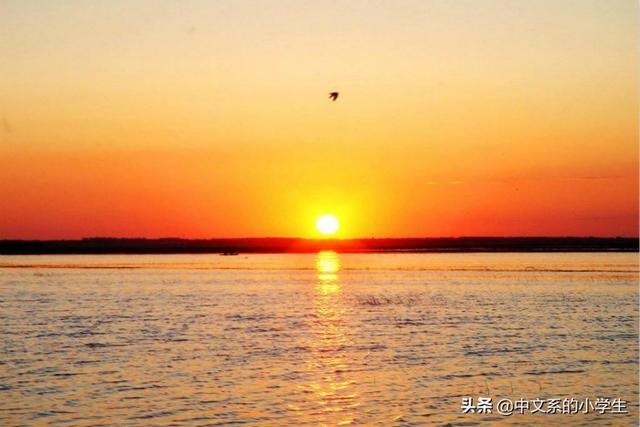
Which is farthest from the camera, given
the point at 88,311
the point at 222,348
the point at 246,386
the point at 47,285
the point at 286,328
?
the point at 47,285

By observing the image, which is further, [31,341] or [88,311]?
[88,311]

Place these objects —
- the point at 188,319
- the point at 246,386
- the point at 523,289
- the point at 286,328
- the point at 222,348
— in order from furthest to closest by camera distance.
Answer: the point at 523,289, the point at 188,319, the point at 286,328, the point at 222,348, the point at 246,386

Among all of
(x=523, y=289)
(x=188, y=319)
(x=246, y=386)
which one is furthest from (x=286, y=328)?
(x=523, y=289)

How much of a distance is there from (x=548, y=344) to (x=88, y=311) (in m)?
31.8

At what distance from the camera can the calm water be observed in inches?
1049

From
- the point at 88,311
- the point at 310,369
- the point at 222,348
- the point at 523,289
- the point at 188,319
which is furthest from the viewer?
the point at 523,289

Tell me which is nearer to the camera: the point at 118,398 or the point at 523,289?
the point at 118,398

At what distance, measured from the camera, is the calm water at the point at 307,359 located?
26.6m

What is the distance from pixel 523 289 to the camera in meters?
83.9

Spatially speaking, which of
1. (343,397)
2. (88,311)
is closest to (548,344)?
(343,397)

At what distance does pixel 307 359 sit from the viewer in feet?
120

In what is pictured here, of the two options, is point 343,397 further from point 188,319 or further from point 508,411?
point 188,319

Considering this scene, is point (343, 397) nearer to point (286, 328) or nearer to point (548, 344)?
point (548, 344)

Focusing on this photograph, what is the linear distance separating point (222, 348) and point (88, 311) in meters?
22.9
